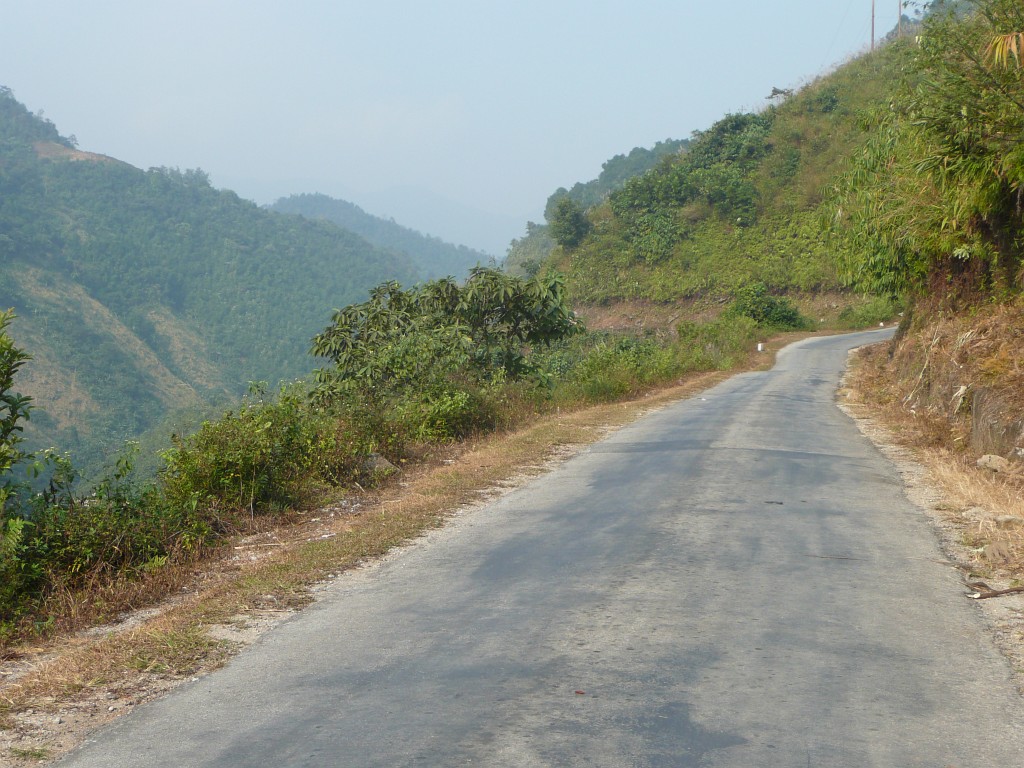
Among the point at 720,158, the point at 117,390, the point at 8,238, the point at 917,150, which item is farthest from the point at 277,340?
the point at 917,150

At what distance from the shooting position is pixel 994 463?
36.6 feet

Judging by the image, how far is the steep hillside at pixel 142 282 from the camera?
67812mm

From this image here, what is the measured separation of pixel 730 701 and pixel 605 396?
1855 centimetres

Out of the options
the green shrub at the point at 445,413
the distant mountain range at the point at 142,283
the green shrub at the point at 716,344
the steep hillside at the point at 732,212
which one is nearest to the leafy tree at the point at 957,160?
the green shrub at the point at 445,413

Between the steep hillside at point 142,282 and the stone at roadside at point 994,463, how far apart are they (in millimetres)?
44668

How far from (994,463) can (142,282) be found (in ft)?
332

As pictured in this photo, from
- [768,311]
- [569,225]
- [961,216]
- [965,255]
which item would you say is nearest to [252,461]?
[961,216]

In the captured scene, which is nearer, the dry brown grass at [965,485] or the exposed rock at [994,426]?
the dry brown grass at [965,485]

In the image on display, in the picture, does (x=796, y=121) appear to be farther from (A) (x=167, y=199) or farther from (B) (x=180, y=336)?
(A) (x=167, y=199)

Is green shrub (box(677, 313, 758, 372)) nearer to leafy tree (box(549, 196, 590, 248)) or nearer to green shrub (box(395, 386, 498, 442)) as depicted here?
green shrub (box(395, 386, 498, 442))

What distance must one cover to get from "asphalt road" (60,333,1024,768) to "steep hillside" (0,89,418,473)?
149 feet

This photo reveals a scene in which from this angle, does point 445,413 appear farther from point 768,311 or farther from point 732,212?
point 732,212

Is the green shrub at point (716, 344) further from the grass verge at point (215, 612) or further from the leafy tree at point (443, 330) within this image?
the grass verge at point (215, 612)

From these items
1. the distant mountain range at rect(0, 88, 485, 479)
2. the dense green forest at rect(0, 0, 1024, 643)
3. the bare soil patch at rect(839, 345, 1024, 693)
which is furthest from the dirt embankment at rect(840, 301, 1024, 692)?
the distant mountain range at rect(0, 88, 485, 479)
